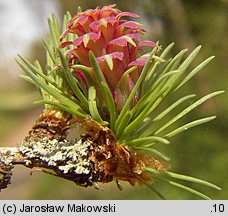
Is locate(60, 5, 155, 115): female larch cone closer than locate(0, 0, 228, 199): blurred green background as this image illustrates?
Yes

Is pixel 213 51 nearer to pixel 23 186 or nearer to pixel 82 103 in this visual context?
pixel 82 103

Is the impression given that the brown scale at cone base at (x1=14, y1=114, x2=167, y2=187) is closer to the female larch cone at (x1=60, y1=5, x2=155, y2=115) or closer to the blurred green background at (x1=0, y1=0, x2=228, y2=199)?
the female larch cone at (x1=60, y1=5, x2=155, y2=115)

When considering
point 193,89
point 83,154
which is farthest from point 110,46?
point 193,89

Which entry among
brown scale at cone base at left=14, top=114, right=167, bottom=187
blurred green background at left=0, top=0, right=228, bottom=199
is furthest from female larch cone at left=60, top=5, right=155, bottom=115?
blurred green background at left=0, top=0, right=228, bottom=199

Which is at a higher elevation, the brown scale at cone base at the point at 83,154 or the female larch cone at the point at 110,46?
the female larch cone at the point at 110,46

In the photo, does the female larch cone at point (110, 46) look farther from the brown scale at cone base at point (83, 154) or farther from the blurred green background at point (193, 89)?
the blurred green background at point (193, 89)

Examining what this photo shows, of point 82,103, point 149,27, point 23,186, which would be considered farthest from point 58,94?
point 23,186

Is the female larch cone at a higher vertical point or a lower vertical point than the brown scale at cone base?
higher

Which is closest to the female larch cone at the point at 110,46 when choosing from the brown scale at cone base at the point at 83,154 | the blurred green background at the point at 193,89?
the brown scale at cone base at the point at 83,154

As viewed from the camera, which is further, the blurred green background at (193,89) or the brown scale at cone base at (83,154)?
the blurred green background at (193,89)

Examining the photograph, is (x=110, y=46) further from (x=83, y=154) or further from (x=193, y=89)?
(x=193, y=89)

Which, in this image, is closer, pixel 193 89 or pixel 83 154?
pixel 83 154
